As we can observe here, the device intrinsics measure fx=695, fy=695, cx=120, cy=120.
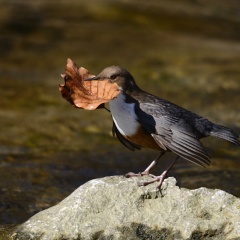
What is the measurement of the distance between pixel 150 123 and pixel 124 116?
0.58 ft

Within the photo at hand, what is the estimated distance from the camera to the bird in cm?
427

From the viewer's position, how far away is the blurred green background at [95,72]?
6441 millimetres

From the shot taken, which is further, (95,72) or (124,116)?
(95,72)

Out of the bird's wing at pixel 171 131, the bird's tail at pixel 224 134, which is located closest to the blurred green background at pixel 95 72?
the bird's tail at pixel 224 134

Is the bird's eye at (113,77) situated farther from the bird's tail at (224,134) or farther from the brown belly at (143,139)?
the bird's tail at (224,134)

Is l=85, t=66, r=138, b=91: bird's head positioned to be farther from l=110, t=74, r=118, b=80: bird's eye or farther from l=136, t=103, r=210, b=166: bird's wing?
l=136, t=103, r=210, b=166: bird's wing

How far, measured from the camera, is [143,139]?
4.36 m

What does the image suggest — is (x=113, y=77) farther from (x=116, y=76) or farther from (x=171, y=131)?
(x=171, y=131)

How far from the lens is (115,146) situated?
291 inches

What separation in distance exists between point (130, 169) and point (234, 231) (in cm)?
292

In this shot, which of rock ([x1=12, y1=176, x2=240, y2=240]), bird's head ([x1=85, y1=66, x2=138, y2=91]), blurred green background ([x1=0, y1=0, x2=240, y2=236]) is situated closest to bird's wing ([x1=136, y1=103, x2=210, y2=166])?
bird's head ([x1=85, y1=66, x2=138, y2=91])

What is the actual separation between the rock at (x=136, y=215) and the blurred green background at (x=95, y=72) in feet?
4.51

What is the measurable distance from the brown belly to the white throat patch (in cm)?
4

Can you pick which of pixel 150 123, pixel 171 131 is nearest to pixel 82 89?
pixel 150 123
